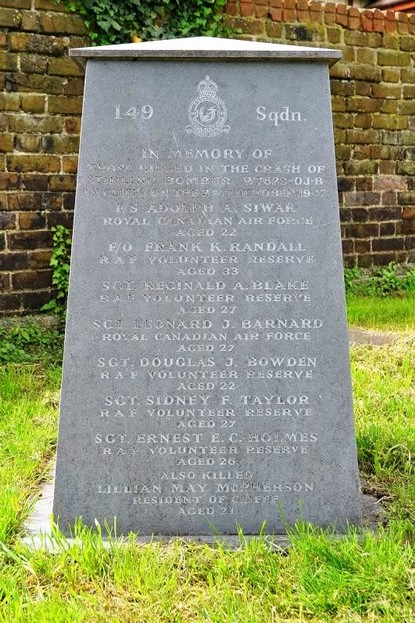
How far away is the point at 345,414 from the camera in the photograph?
264 cm

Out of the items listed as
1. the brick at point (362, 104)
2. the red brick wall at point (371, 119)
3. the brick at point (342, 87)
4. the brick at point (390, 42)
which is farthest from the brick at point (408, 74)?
the brick at point (342, 87)

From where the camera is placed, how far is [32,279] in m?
6.20

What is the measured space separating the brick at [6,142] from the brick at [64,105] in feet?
1.38

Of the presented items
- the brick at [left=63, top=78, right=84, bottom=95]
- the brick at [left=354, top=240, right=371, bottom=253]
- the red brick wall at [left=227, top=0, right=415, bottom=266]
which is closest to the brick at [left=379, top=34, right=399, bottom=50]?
the red brick wall at [left=227, top=0, right=415, bottom=266]

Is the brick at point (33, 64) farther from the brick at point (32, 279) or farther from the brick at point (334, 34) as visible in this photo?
the brick at point (334, 34)

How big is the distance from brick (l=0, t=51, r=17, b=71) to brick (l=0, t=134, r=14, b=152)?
51 centimetres

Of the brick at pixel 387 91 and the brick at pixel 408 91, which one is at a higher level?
the brick at pixel 408 91

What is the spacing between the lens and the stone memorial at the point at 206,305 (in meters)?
2.62

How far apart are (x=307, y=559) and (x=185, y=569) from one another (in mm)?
371

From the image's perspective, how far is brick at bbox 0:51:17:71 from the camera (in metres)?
5.96

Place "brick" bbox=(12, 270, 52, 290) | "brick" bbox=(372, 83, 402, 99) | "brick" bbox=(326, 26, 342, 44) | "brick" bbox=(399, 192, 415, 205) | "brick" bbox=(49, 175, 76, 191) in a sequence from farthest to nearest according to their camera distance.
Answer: "brick" bbox=(399, 192, 415, 205), "brick" bbox=(372, 83, 402, 99), "brick" bbox=(326, 26, 342, 44), "brick" bbox=(49, 175, 76, 191), "brick" bbox=(12, 270, 52, 290)

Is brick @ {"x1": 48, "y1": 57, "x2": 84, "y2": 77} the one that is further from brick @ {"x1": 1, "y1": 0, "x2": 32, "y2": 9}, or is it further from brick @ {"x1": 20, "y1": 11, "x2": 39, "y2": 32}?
brick @ {"x1": 1, "y1": 0, "x2": 32, "y2": 9}

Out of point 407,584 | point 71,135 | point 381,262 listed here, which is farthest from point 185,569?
point 381,262

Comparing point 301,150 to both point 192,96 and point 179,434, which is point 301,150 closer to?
point 192,96
